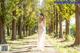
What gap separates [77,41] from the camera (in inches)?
1086

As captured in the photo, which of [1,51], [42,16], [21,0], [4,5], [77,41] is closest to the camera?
[42,16]

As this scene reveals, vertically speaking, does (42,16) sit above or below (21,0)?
below

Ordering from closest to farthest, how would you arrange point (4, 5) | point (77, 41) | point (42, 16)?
point (42, 16)
point (77, 41)
point (4, 5)

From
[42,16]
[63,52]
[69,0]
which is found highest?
[69,0]

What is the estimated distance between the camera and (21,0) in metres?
39.3

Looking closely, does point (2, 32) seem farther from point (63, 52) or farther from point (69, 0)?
point (63, 52)

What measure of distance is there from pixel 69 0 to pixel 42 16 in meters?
8.74

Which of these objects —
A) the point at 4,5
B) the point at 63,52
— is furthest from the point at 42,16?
the point at 4,5

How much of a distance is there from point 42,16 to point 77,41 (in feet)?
26.6

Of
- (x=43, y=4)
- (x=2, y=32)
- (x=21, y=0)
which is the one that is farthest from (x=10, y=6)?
(x=43, y=4)

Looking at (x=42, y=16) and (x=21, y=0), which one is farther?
(x=21, y=0)

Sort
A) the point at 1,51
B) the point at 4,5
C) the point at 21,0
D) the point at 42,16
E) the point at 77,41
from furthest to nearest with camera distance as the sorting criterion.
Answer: the point at 21,0 → the point at 4,5 → the point at 77,41 → the point at 1,51 → the point at 42,16

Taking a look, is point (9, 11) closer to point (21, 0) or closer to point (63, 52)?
point (21, 0)

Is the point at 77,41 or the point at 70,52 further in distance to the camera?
the point at 77,41
